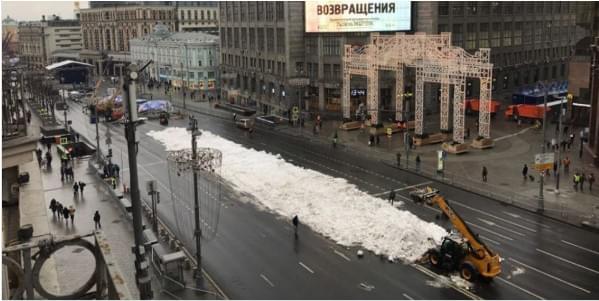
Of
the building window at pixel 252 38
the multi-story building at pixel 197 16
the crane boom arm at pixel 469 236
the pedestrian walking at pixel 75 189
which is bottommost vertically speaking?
the pedestrian walking at pixel 75 189

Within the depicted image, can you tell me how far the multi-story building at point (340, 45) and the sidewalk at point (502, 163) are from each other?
342 inches

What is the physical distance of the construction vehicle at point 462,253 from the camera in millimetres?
29562

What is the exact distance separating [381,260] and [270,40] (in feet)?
233

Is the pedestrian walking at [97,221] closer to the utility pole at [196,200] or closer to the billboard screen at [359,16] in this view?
the utility pole at [196,200]

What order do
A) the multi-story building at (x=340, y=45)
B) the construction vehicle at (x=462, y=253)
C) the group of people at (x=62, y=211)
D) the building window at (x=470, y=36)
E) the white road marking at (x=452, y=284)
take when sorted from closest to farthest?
the white road marking at (x=452, y=284), the construction vehicle at (x=462, y=253), the group of people at (x=62, y=211), the multi-story building at (x=340, y=45), the building window at (x=470, y=36)

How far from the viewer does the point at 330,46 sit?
8838cm

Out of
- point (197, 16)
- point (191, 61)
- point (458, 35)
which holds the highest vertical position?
point (197, 16)

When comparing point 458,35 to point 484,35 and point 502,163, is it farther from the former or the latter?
point 502,163

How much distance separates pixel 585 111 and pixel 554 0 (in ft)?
157

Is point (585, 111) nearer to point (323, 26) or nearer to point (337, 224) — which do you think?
point (323, 26)

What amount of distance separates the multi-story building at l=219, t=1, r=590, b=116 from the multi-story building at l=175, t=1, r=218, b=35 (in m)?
66.9

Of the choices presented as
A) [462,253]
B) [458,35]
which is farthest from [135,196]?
[458,35]

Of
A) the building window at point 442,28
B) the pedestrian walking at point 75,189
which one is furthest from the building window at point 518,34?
the pedestrian walking at point 75,189

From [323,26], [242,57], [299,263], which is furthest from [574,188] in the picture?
[242,57]
